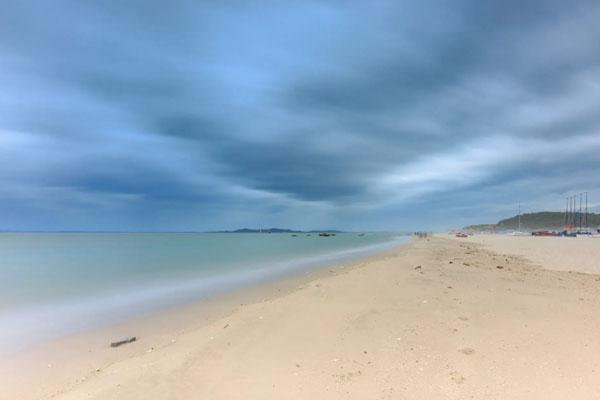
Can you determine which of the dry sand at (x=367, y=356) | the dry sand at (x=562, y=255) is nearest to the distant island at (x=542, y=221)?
the dry sand at (x=562, y=255)

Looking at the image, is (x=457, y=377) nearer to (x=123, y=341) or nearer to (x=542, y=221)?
(x=123, y=341)

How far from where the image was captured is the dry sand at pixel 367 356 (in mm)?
4660

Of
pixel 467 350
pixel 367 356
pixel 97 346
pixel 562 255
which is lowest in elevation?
pixel 97 346

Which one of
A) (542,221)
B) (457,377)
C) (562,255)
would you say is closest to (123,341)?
(457,377)

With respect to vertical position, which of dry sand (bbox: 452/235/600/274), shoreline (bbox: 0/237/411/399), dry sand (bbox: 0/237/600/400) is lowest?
shoreline (bbox: 0/237/411/399)

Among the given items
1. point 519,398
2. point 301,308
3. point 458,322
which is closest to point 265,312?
point 301,308

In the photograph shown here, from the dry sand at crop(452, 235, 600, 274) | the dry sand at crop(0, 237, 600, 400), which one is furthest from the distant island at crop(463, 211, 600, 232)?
the dry sand at crop(0, 237, 600, 400)

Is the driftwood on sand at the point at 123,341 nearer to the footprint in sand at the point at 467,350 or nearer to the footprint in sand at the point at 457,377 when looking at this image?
the footprint in sand at the point at 457,377

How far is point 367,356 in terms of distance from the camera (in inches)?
224

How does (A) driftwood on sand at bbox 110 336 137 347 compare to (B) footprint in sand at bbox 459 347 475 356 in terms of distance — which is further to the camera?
(A) driftwood on sand at bbox 110 336 137 347

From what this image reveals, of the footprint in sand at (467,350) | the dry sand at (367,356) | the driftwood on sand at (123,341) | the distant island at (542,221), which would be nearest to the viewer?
the dry sand at (367,356)

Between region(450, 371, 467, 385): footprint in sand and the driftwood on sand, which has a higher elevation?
region(450, 371, 467, 385): footprint in sand

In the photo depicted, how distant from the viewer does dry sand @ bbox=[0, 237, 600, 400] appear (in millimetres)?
4660

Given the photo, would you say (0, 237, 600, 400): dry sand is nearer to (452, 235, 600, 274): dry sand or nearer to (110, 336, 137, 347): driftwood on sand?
(110, 336, 137, 347): driftwood on sand
